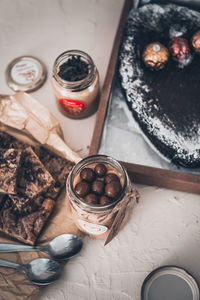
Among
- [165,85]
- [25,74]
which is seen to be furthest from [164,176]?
[25,74]

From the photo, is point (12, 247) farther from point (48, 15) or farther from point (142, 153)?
point (48, 15)

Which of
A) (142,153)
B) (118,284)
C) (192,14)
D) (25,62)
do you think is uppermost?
(192,14)

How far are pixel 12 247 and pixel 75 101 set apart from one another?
0.46m

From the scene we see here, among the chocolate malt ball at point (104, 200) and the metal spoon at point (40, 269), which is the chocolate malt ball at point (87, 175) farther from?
the metal spoon at point (40, 269)

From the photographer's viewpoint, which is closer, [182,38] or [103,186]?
[103,186]

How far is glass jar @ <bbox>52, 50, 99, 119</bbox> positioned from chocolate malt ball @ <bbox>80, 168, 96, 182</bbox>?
245 millimetres

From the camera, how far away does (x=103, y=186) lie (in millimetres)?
799

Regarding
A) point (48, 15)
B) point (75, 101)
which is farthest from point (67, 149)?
point (48, 15)

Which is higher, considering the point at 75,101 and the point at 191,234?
the point at 75,101

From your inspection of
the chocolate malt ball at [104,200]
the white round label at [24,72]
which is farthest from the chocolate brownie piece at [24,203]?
the white round label at [24,72]

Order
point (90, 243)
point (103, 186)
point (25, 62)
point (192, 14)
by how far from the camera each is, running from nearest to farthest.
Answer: point (103, 186) → point (90, 243) → point (192, 14) → point (25, 62)

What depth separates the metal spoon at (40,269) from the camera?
0.84 metres

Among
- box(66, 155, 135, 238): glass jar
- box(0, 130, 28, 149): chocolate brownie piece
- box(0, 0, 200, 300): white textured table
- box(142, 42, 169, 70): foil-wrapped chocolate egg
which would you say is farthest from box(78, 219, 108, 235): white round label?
box(142, 42, 169, 70): foil-wrapped chocolate egg

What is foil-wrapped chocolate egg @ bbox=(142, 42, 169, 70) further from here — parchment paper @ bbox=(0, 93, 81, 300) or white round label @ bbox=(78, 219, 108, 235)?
white round label @ bbox=(78, 219, 108, 235)
